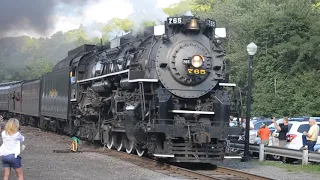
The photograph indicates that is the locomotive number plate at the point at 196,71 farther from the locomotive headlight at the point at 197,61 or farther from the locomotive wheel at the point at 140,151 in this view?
the locomotive wheel at the point at 140,151

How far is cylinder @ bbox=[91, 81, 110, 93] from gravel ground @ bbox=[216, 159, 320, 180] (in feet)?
14.8

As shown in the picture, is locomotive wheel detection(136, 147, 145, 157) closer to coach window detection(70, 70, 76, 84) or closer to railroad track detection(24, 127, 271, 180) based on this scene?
railroad track detection(24, 127, 271, 180)

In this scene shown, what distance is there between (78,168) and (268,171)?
17.2 ft

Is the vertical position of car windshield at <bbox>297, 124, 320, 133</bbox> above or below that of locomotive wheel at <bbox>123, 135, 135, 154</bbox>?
above

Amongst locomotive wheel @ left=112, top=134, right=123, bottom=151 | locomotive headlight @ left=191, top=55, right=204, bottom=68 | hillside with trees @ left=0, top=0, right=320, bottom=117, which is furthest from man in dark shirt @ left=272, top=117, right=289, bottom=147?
hillside with trees @ left=0, top=0, right=320, bottom=117

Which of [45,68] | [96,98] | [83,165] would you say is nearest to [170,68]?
[83,165]

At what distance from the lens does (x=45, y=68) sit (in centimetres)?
6625

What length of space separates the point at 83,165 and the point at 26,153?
3.51m

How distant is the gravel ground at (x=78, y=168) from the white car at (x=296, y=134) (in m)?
6.48

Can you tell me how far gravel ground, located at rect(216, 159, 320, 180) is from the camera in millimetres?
12133

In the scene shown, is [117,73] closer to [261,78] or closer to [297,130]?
[297,130]

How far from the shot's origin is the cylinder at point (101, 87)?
51.6ft

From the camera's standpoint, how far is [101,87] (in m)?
16.1

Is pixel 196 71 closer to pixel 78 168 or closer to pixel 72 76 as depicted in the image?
pixel 78 168
